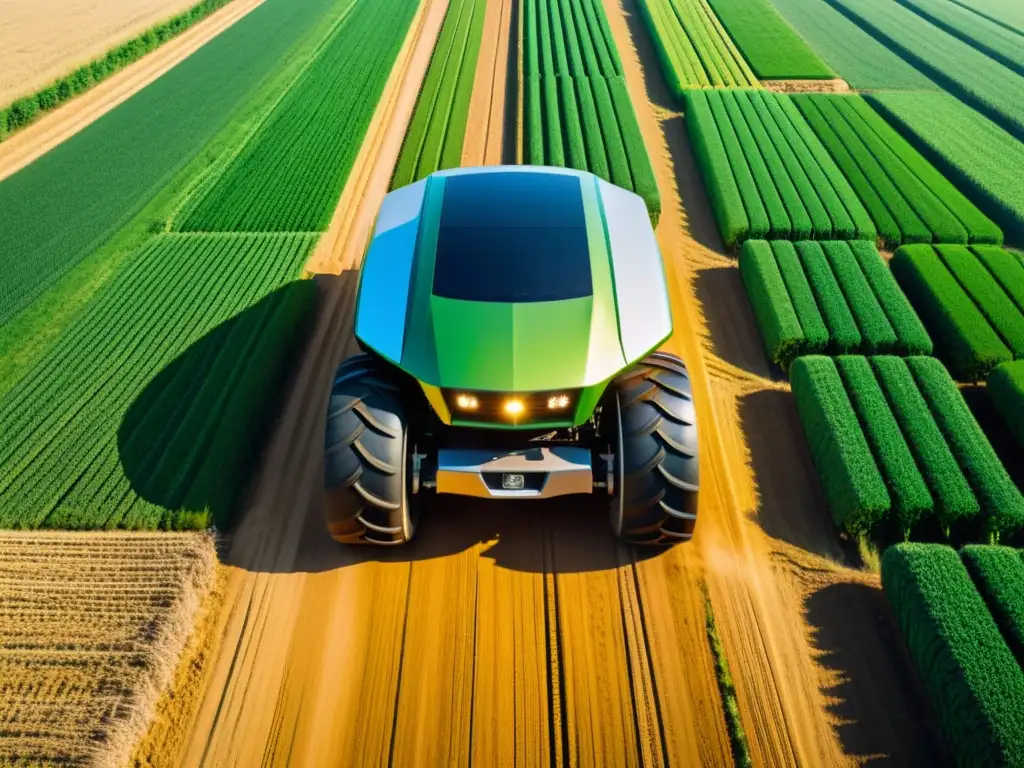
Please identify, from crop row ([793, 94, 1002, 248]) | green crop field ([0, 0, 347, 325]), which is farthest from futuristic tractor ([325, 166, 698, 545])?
green crop field ([0, 0, 347, 325])

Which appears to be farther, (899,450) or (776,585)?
(899,450)

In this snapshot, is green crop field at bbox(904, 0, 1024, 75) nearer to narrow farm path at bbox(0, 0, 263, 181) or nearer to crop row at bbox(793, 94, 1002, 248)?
crop row at bbox(793, 94, 1002, 248)

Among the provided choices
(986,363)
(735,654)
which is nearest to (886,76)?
(986,363)

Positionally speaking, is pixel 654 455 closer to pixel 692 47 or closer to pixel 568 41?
pixel 692 47

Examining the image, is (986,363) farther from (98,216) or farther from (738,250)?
(98,216)

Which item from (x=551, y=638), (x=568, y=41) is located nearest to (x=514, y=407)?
(x=551, y=638)

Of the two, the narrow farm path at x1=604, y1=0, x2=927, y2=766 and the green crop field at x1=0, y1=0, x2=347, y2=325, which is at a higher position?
the green crop field at x1=0, y1=0, x2=347, y2=325
